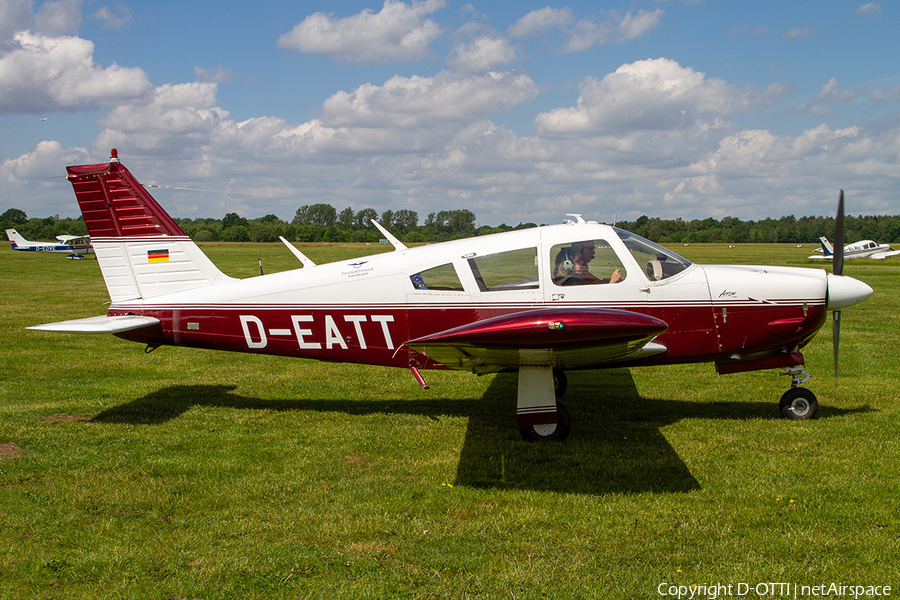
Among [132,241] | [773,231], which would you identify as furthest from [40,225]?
[773,231]

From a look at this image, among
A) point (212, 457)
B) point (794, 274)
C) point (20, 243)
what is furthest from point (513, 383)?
point (20, 243)

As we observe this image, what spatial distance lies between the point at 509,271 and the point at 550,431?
1.68m

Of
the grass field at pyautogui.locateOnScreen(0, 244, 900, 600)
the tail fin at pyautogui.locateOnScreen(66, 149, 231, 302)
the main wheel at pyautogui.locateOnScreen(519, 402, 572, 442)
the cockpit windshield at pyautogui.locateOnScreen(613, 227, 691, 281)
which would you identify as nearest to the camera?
the grass field at pyautogui.locateOnScreen(0, 244, 900, 600)

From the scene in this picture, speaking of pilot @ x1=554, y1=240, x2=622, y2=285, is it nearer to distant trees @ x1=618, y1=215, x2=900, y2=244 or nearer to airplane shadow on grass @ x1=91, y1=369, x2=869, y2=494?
airplane shadow on grass @ x1=91, y1=369, x2=869, y2=494

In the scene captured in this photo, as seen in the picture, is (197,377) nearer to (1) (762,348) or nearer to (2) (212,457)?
(2) (212,457)

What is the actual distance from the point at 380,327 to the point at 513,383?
119 inches

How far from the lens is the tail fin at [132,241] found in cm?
727

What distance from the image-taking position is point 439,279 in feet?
21.0

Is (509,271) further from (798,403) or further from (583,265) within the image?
(798,403)

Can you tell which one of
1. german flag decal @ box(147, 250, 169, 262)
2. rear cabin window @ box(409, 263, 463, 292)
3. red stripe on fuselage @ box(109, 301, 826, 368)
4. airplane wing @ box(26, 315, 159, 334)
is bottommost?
red stripe on fuselage @ box(109, 301, 826, 368)

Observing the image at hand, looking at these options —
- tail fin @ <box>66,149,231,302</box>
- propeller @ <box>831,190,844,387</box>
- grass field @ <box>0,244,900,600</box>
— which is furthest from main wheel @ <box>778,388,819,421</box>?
tail fin @ <box>66,149,231,302</box>

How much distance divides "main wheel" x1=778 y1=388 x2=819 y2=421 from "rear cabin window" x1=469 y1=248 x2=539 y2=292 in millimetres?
3251

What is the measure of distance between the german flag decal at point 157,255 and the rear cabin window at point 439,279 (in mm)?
3172

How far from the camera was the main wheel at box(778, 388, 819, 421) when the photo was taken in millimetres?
6730
